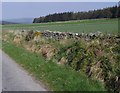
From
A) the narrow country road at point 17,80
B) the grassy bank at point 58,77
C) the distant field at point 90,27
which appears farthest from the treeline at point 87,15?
the narrow country road at point 17,80

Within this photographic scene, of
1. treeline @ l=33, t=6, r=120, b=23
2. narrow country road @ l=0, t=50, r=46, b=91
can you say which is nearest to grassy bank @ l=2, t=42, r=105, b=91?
narrow country road @ l=0, t=50, r=46, b=91

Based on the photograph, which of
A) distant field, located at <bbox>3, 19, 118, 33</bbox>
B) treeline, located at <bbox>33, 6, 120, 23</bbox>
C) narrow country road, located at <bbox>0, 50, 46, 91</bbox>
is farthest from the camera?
→ treeline, located at <bbox>33, 6, 120, 23</bbox>

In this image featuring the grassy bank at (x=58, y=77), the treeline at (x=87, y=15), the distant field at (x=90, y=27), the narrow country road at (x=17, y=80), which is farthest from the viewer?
the treeline at (x=87, y=15)

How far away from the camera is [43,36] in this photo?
2936 cm

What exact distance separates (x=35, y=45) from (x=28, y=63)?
6.48 meters

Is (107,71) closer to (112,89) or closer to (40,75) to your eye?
(112,89)

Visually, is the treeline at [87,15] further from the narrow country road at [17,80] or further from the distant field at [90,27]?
the narrow country road at [17,80]

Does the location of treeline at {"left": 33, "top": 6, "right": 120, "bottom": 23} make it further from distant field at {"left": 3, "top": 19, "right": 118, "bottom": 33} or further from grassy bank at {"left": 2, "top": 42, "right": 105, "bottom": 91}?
grassy bank at {"left": 2, "top": 42, "right": 105, "bottom": 91}

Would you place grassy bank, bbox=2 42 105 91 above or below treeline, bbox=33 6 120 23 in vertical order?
above

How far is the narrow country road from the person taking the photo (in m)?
13.0

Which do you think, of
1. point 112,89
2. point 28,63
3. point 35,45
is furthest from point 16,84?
point 35,45

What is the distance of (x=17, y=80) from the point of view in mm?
14508

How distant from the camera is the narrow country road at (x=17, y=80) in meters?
13.0

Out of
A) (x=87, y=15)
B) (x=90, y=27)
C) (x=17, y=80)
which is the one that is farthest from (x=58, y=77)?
(x=87, y=15)
